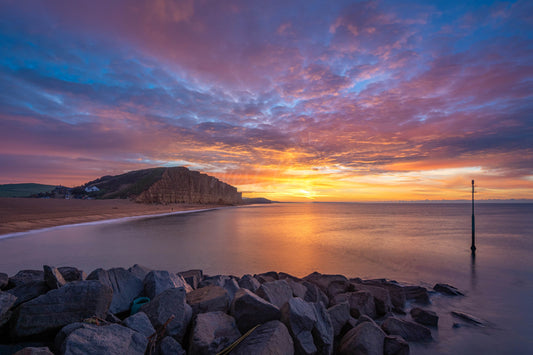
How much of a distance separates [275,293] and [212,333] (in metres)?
1.90

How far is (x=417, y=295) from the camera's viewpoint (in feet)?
27.5

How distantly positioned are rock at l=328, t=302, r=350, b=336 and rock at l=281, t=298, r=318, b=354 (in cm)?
110

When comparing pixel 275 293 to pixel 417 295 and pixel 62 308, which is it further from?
pixel 417 295

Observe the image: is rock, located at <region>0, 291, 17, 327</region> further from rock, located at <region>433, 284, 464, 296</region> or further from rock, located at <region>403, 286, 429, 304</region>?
rock, located at <region>433, 284, 464, 296</region>

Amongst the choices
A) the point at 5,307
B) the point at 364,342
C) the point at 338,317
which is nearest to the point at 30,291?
the point at 5,307

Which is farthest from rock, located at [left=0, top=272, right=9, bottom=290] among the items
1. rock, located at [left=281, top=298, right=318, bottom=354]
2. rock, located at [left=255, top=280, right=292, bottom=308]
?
rock, located at [left=281, top=298, right=318, bottom=354]

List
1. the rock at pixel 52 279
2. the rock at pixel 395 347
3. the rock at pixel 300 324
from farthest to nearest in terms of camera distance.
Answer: the rock at pixel 52 279 < the rock at pixel 395 347 < the rock at pixel 300 324

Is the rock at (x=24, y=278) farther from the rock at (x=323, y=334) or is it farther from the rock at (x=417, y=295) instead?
the rock at (x=417, y=295)

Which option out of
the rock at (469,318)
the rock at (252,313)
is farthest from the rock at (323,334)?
the rock at (469,318)

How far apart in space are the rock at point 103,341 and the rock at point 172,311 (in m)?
0.79

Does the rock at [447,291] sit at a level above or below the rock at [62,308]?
below

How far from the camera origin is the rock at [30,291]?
470cm

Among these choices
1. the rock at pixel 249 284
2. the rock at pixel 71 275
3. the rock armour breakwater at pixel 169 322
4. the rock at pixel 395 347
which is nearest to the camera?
the rock armour breakwater at pixel 169 322

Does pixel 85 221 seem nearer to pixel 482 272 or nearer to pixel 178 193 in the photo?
pixel 482 272
